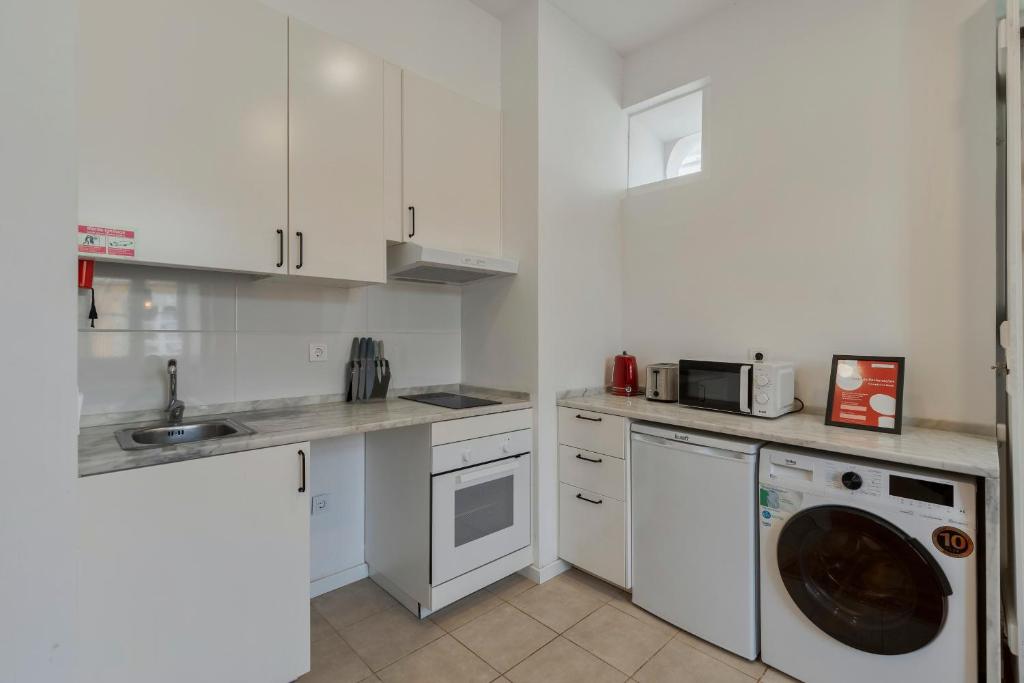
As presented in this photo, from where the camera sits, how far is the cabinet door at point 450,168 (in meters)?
2.13

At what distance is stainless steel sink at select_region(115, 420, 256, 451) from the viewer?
61.9 inches

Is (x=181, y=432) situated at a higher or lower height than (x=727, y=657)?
higher

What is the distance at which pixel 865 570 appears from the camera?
1.48 m

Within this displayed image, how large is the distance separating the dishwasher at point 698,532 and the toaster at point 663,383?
36 cm

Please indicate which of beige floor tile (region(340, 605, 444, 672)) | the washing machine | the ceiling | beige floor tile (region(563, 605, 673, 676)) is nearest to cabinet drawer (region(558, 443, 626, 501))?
beige floor tile (region(563, 605, 673, 676))

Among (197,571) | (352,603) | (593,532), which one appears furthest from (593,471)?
(197,571)

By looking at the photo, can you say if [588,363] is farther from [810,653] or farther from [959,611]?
[959,611]

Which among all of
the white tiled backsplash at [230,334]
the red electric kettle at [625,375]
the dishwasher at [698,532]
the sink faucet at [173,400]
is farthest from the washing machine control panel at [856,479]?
the sink faucet at [173,400]

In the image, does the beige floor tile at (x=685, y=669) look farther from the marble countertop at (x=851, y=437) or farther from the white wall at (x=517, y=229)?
the white wall at (x=517, y=229)

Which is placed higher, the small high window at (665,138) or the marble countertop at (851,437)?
the small high window at (665,138)

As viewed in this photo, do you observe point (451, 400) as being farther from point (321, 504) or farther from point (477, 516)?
point (321, 504)

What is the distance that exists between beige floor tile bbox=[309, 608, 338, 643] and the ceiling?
3.07 m

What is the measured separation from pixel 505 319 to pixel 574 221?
0.66 meters

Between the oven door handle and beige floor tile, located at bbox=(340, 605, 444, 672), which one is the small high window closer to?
the oven door handle
